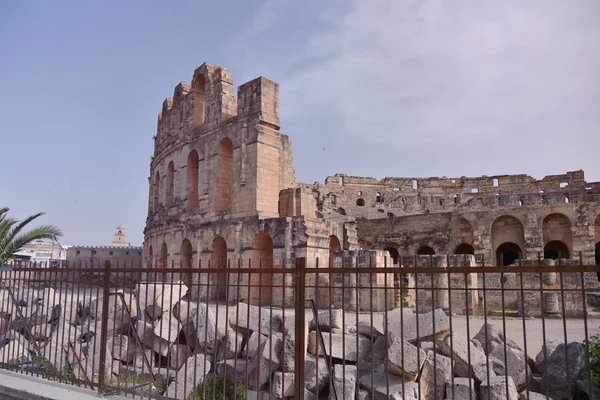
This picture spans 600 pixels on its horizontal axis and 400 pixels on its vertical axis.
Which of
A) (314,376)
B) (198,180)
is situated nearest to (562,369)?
(314,376)

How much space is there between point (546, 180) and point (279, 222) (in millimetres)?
26816

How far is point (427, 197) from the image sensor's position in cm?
3641

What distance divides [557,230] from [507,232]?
2.26 m

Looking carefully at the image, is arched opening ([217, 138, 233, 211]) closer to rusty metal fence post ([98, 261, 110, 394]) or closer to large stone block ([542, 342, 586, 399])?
rusty metal fence post ([98, 261, 110, 394])

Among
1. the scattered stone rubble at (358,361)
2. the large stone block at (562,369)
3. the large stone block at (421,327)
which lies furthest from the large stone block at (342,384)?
the large stone block at (562,369)

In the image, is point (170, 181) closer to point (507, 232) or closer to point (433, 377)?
point (507, 232)

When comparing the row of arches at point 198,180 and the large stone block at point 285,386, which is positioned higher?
the row of arches at point 198,180

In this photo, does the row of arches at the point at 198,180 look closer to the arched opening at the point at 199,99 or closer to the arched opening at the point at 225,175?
the arched opening at the point at 225,175

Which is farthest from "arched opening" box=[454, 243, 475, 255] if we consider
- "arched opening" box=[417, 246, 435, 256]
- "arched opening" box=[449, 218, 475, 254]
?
"arched opening" box=[417, 246, 435, 256]

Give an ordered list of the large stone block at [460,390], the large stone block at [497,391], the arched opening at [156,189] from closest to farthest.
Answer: the large stone block at [497,391] < the large stone block at [460,390] < the arched opening at [156,189]

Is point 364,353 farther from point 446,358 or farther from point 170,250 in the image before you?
point 170,250

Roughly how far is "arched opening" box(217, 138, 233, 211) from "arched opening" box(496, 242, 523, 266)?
1484 cm

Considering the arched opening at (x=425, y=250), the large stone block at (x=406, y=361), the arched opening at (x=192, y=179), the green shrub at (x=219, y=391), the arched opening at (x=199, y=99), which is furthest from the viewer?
the arched opening at (x=425, y=250)

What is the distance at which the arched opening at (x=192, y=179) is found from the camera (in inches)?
793
